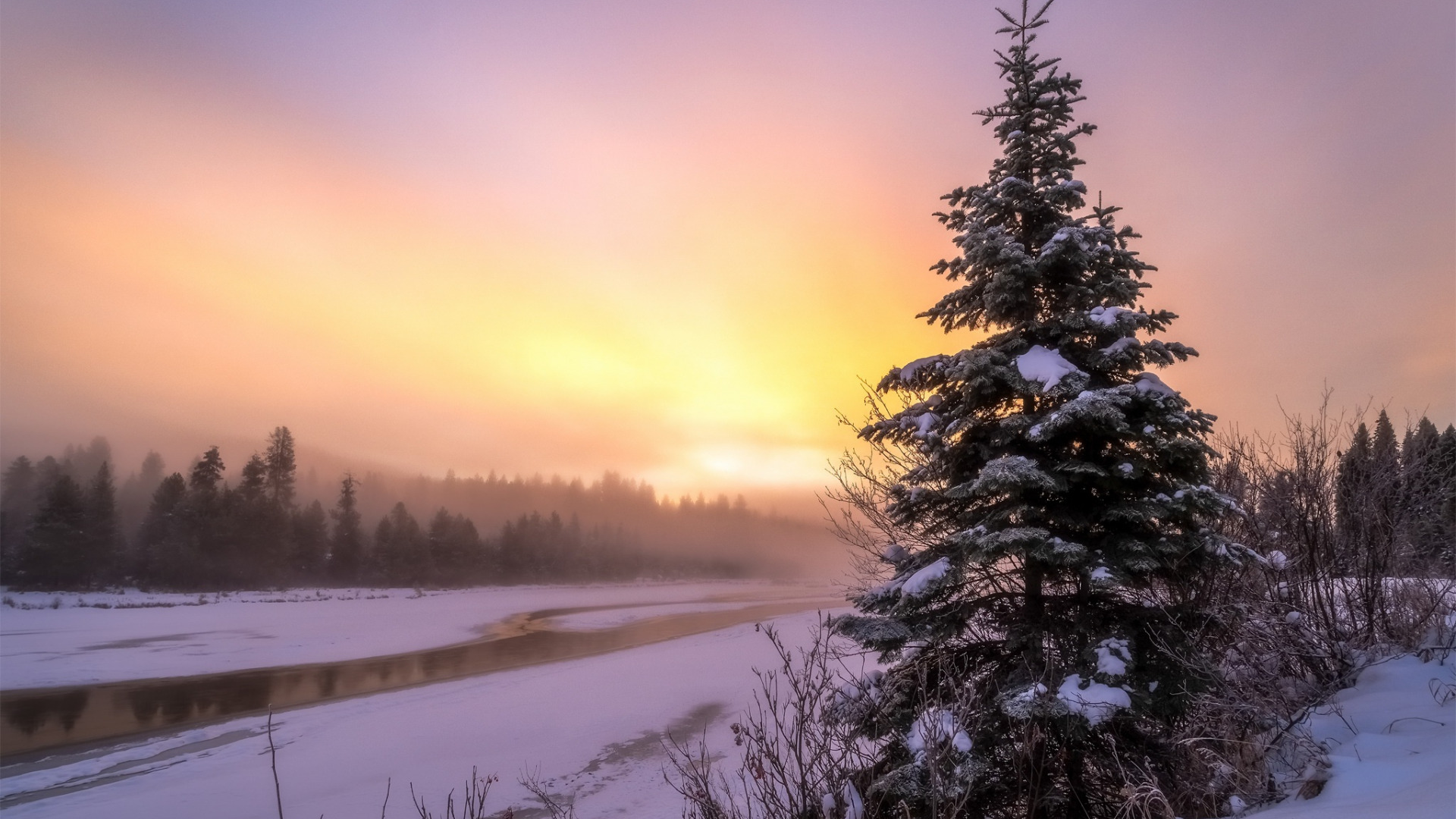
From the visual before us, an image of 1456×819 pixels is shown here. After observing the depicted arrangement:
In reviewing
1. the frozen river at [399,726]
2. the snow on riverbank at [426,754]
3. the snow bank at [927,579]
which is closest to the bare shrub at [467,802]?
the frozen river at [399,726]

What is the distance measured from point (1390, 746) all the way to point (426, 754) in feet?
48.3

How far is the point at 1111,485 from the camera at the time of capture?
6.26 m

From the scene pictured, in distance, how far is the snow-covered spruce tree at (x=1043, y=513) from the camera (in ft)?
19.2

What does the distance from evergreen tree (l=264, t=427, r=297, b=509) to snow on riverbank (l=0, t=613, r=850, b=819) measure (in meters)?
51.5

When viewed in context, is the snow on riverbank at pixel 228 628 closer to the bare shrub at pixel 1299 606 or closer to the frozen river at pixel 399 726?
the frozen river at pixel 399 726

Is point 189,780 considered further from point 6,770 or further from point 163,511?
point 163,511

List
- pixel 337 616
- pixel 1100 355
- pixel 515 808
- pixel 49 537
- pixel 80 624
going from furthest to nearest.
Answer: pixel 49 537 < pixel 337 616 < pixel 80 624 < pixel 515 808 < pixel 1100 355

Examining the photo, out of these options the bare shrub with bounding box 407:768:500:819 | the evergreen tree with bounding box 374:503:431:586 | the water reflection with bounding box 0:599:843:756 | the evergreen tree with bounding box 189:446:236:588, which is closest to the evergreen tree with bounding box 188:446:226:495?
the evergreen tree with bounding box 189:446:236:588

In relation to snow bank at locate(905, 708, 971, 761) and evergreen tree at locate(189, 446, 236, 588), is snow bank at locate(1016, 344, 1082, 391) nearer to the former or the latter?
snow bank at locate(905, 708, 971, 761)

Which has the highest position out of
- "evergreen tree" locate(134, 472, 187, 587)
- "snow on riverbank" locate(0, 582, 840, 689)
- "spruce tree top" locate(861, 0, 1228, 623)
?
"spruce tree top" locate(861, 0, 1228, 623)

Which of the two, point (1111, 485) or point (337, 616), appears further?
point (337, 616)

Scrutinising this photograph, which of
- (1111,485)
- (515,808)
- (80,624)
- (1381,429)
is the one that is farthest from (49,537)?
(1381,429)

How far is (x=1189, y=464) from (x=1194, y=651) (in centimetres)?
171

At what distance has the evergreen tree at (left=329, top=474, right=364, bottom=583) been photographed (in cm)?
5716
